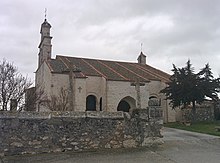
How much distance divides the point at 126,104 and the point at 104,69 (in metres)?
4.83

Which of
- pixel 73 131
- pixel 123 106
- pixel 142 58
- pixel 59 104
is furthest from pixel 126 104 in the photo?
pixel 73 131

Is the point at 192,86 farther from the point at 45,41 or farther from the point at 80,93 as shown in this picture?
the point at 45,41

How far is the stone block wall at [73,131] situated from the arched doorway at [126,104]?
18340mm

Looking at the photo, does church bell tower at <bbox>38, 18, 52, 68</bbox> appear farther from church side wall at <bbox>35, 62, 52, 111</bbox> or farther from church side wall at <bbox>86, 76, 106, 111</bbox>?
church side wall at <bbox>86, 76, 106, 111</bbox>

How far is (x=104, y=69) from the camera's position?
31984 mm

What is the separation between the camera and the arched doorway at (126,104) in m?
30.3

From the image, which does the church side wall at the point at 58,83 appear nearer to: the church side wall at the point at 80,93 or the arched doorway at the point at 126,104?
the church side wall at the point at 80,93

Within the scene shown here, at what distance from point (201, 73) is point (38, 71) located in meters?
19.6

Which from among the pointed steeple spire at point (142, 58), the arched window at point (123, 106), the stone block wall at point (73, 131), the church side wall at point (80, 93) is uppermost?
the pointed steeple spire at point (142, 58)

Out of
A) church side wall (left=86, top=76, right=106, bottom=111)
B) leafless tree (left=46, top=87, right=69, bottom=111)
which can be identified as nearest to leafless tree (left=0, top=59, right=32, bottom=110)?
leafless tree (left=46, top=87, right=69, bottom=111)

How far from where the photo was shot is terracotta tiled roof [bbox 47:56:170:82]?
29083 mm

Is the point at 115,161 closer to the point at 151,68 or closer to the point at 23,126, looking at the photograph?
the point at 23,126

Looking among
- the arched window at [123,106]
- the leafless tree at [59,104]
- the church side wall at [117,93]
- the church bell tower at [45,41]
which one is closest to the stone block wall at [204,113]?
the church side wall at [117,93]

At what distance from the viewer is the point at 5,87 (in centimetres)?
1797
